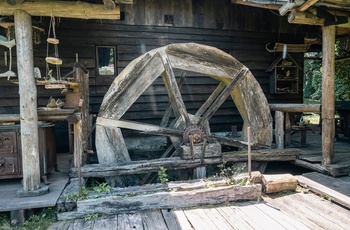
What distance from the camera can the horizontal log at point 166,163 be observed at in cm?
346

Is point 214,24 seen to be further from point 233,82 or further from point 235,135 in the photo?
point 235,135

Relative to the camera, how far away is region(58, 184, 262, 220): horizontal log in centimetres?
277

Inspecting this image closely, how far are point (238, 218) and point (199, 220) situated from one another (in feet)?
1.37

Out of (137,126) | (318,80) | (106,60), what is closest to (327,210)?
(137,126)

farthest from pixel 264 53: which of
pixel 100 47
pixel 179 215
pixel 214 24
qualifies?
pixel 179 215

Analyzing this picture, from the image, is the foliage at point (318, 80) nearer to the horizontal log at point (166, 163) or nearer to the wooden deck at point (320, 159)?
the wooden deck at point (320, 159)

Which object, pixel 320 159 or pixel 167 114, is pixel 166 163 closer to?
pixel 167 114

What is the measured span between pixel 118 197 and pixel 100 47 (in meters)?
3.47

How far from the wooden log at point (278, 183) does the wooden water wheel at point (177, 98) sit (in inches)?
39.9

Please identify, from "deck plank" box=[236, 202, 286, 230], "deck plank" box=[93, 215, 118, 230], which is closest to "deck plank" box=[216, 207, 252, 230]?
"deck plank" box=[236, 202, 286, 230]

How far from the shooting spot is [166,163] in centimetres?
373

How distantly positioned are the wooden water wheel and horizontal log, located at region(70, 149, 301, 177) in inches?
10.1

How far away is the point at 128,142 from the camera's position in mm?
5344

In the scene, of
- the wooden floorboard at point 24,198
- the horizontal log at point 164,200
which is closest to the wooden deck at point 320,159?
the horizontal log at point 164,200
